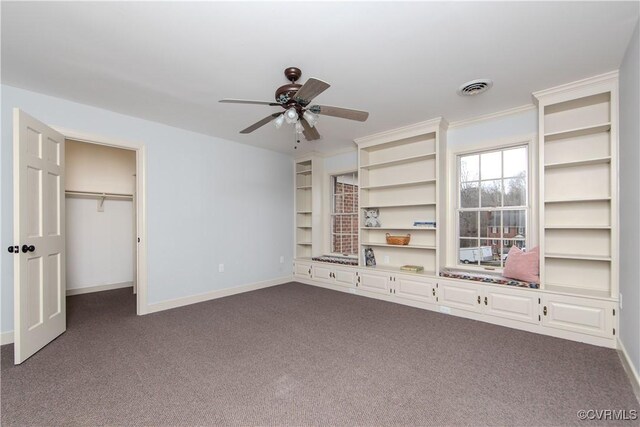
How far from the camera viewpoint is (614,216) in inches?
102

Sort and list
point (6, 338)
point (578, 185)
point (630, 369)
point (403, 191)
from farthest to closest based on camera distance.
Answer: point (403, 191)
point (578, 185)
point (6, 338)
point (630, 369)

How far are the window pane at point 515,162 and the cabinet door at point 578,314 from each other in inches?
57.4

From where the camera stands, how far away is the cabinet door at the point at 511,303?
9.75 feet

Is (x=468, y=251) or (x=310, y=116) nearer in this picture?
(x=310, y=116)

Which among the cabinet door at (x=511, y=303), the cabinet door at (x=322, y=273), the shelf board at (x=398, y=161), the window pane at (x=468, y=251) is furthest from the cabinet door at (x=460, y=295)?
the cabinet door at (x=322, y=273)

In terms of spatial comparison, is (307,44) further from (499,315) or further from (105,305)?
(105,305)

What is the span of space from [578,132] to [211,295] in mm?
4977

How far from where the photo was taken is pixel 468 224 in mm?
3863

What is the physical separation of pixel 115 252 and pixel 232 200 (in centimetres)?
234

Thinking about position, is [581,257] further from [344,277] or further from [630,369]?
[344,277]

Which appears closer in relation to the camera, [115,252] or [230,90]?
[230,90]

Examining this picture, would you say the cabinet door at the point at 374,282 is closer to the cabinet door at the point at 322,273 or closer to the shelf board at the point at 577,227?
the cabinet door at the point at 322,273

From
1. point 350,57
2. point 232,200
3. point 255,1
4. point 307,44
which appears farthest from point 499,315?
point 232,200

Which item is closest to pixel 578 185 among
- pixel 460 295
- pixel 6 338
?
pixel 460 295
